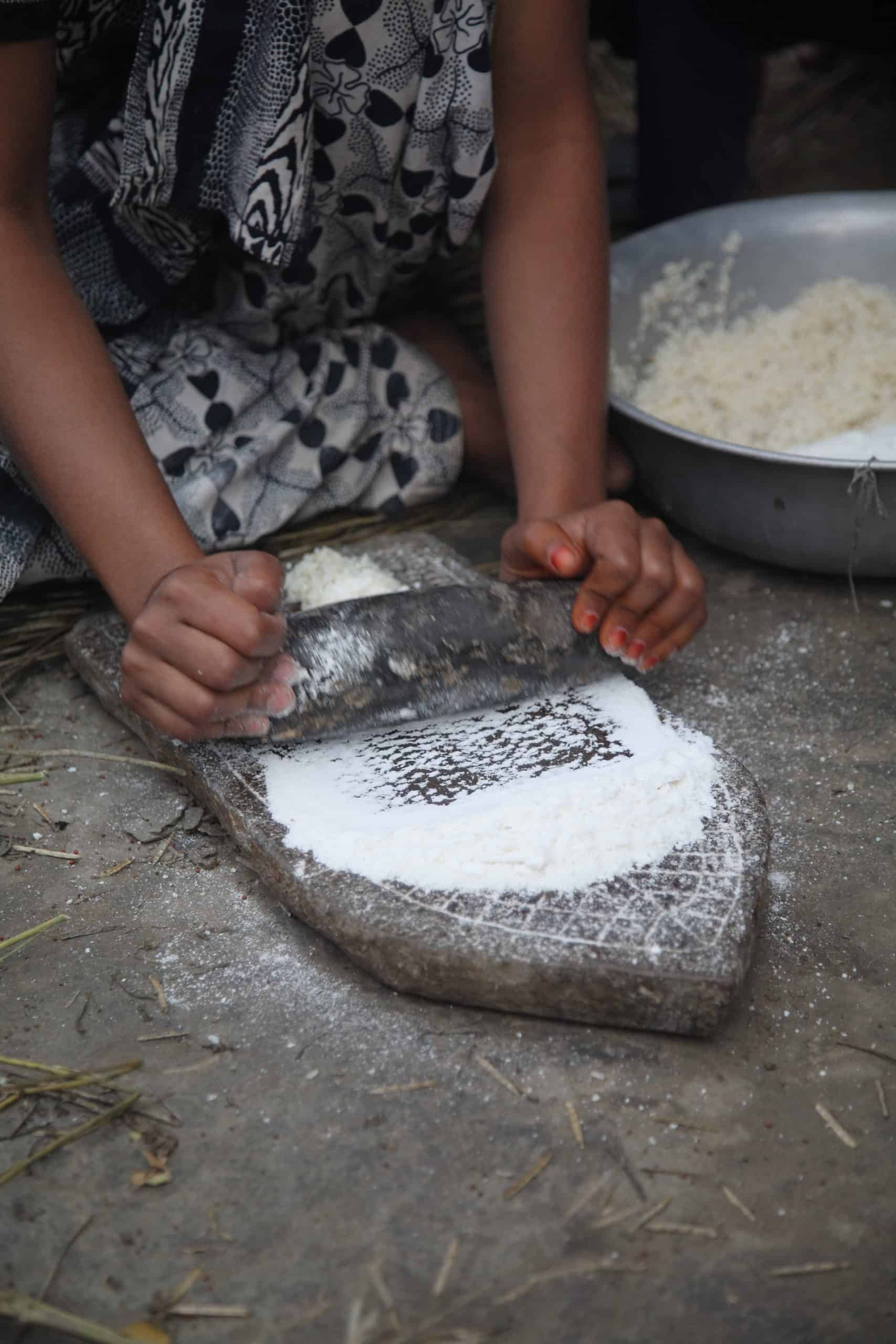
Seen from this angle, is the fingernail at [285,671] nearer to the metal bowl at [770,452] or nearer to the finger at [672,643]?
the finger at [672,643]

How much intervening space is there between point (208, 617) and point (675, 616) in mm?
524

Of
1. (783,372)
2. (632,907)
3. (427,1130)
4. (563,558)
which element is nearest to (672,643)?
(563,558)

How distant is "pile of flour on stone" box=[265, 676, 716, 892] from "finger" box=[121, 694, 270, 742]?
51 mm

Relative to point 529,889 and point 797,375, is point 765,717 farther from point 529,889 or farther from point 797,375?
point 797,375

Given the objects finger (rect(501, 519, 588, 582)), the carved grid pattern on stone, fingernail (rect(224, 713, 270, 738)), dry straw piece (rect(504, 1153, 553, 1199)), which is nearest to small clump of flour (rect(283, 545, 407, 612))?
finger (rect(501, 519, 588, 582))

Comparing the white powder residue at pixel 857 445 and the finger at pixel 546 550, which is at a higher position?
the finger at pixel 546 550

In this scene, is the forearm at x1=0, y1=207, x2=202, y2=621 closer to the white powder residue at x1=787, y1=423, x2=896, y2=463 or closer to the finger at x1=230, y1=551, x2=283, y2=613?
the finger at x1=230, y1=551, x2=283, y2=613

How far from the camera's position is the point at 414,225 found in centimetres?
175

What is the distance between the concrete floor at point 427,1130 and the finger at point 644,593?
271 millimetres

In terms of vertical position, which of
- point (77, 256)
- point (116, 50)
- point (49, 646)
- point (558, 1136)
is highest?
point (116, 50)

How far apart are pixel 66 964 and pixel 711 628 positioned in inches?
37.8

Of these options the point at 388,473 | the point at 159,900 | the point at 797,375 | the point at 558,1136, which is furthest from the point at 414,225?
the point at 558,1136

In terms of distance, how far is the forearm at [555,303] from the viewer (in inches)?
62.9

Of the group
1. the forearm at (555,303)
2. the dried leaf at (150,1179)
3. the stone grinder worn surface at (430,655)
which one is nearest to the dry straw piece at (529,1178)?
the dried leaf at (150,1179)
